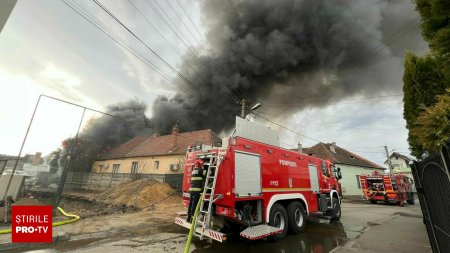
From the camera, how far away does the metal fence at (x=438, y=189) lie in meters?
2.27

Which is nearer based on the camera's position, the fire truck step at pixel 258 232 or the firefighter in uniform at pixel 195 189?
the fire truck step at pixel 258 232

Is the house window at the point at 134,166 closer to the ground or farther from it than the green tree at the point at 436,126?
farther from it

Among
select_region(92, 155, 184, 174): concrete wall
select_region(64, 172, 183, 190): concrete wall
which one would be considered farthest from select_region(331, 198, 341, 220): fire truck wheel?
select_region(92, 155, 184, 174): concrete wall

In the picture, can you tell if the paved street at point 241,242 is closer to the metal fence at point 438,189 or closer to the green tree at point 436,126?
the metal fence at point 438,189

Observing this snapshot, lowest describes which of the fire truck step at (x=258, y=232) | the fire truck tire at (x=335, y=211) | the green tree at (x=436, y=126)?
the fire truck step at (x=258, y=232)

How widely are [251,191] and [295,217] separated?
7.18ft

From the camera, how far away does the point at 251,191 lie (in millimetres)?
5988

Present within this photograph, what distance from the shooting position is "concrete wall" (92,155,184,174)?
21181 mm

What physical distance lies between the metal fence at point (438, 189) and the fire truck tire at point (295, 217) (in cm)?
374

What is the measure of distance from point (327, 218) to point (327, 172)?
1.99 metres

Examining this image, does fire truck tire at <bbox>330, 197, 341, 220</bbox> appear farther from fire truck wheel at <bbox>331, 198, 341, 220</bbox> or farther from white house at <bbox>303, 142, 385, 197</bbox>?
white house at <bbox>303, 142, 385, 197</bbox>

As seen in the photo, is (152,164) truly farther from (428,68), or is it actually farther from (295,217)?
(428,68)

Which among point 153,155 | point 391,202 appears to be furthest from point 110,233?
point 391,202

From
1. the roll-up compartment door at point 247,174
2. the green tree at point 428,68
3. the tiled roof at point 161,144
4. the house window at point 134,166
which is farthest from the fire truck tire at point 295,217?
the house window at point 134,166
